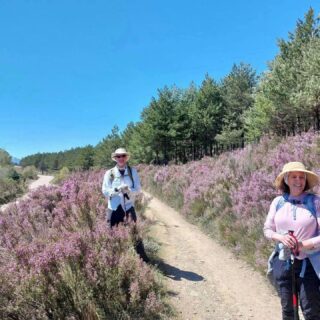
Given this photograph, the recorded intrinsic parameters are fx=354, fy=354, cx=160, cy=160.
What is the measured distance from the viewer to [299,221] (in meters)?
3.18

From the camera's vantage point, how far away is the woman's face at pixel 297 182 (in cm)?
336

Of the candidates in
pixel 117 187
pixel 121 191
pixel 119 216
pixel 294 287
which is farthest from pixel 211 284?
pixel 294 287

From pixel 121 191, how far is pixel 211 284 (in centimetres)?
218

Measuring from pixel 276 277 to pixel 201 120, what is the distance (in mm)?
40015

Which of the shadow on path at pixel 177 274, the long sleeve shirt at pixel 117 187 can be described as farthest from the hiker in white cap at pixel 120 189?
the shadow on path at pixel 177 274

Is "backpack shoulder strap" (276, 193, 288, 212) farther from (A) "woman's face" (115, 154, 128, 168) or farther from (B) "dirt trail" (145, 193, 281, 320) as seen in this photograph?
(A) "woman's face" (115, 154, 128, 168)

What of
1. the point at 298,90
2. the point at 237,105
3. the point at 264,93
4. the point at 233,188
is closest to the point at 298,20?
the point at 264,93

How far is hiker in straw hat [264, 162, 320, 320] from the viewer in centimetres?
311

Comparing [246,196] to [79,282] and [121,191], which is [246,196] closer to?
[121,191]

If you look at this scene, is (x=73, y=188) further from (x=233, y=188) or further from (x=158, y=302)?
(x=158, y=302)

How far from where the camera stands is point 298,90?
24.9 metres

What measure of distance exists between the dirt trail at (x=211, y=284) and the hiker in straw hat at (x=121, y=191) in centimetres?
93

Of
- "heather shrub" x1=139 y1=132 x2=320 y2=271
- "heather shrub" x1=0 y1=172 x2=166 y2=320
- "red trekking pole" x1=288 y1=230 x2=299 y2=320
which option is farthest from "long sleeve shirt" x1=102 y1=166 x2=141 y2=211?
"red trekking pole" x1=288 y1=230 x2=299 y2=320

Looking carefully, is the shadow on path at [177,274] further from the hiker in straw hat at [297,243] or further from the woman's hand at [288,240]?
the woman's hand at [288,240]
